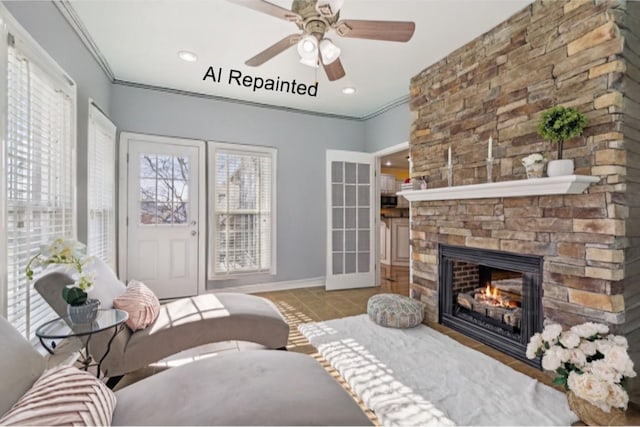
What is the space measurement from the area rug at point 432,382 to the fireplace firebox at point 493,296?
28 centimetres

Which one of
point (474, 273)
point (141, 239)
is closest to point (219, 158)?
point (141, 239)

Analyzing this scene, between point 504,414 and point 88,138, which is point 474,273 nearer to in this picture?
point 504,414

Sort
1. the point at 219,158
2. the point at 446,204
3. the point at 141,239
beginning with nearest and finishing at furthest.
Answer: the point at 446,204 < the point at 141,239 < the point at 219,158

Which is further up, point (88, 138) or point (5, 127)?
point (88, 138)

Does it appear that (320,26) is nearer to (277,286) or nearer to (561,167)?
(561,167)

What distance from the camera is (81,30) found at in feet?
8.61

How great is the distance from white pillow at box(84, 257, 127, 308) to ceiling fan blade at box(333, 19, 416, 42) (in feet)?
7.16

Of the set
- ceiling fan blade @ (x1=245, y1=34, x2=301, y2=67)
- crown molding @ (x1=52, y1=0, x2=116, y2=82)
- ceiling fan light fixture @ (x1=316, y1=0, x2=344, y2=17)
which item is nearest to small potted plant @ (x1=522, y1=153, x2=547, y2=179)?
ceiling fan light fixture @ (x1=316, y1=0, x2=344, y2=17)

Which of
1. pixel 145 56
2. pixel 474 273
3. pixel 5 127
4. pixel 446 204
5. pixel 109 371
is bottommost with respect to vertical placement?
pixel 109 371

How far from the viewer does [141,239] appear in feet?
12.8

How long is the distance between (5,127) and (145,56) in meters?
1.92

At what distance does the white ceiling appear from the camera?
7.84 feet

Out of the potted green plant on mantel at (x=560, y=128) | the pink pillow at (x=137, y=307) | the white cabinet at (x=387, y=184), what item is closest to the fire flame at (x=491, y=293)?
the potted green plant on mantel at (x=560, y=128)

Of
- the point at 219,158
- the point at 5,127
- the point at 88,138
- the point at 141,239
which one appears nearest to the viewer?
the point at 5,127
